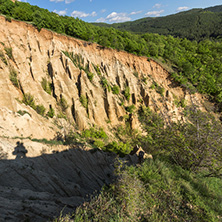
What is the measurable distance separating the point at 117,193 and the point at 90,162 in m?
7.17

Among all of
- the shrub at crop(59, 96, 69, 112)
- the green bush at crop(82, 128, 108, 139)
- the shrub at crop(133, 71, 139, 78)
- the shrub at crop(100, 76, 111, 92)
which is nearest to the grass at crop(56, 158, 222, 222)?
the green bush at crop(82, 128, 108, 139)

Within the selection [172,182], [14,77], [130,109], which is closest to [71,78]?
[14,77]

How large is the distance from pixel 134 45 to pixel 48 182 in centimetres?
3397

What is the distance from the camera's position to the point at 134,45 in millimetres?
33375

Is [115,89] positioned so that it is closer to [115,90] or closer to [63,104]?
[115,90]

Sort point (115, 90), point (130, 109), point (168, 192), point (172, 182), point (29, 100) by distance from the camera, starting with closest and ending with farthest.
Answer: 1. point (168, 192)
2. point (172, 182)
3. point (29, 100)
4. point (130, 109)
5. point (115, 90)

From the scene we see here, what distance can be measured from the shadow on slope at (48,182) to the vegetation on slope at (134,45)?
23.9m

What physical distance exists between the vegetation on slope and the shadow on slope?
23894 millimetres

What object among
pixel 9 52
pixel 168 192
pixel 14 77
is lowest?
pixel 168 192

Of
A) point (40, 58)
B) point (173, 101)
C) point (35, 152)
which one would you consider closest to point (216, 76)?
point (173, 101)

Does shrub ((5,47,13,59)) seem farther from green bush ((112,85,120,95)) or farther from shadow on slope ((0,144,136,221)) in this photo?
green bush ((112,85,120,95))

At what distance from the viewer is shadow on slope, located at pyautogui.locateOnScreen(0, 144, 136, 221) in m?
5.25

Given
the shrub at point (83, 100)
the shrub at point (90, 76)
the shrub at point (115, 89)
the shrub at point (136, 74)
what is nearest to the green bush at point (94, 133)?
the shrub at point (83, 100)

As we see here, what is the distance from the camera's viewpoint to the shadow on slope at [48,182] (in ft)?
17.2
